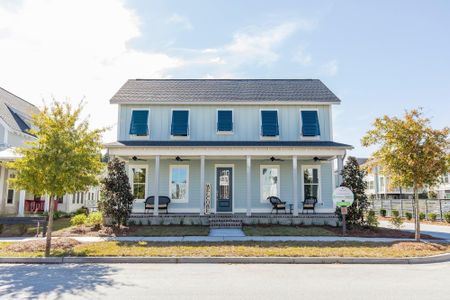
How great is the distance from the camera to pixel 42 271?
797cm

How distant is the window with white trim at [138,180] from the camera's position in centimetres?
1816

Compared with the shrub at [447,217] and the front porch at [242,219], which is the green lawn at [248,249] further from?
the shrub at [447,217]

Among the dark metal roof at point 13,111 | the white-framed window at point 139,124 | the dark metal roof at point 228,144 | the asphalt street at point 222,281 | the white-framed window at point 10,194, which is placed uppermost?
the dark metal roof at point 13,111

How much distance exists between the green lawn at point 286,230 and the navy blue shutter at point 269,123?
5332mm

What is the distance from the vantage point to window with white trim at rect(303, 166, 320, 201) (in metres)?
18.4

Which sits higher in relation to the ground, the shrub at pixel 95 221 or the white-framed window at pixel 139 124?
the white-framed window at pixel 139 124

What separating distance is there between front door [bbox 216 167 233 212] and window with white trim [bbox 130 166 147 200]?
3.98 meters

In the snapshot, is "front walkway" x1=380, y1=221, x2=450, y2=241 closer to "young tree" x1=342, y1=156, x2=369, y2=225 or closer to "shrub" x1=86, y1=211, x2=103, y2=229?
"young tree" x1=342, y1=156, x2=369, y2=225

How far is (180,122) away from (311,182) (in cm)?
785

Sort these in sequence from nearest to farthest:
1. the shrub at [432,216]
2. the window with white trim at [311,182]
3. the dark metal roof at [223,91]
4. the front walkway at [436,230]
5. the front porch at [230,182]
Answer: the front walkway at [436,230] < the front porch at [230,182] < the window with white trim at [311,182] < the dark metal roof at [223,91] < the shrub at [432,216]

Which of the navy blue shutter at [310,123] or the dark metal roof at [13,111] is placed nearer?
the navy blue shutter at [310,123]

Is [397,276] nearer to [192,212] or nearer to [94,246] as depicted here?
[94,246]

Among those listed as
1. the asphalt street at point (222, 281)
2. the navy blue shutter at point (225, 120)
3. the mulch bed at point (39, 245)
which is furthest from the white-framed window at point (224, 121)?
the asphalt street at point (222, 281)

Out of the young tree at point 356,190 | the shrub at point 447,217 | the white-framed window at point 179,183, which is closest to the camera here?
the young tree at point 356,190
